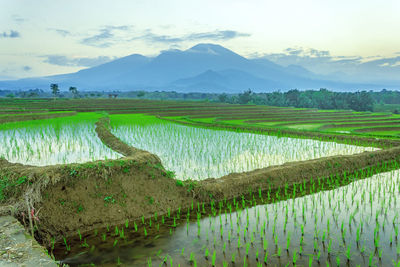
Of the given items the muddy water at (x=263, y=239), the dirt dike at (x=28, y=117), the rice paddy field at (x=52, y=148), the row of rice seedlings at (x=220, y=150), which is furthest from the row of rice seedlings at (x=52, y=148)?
the dirt dike at (x=28, y=117)

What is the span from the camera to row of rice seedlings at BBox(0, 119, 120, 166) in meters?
8.25

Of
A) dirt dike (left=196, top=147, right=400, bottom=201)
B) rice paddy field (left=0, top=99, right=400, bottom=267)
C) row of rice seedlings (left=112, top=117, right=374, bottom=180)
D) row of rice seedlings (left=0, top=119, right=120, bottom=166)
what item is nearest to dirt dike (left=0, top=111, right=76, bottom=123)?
row of rice seedlings (left=0, top=119, right=120, bottom=166)

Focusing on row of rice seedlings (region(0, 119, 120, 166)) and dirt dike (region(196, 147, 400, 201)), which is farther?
row of rice seedlings (region(0, 119, 120, 166))

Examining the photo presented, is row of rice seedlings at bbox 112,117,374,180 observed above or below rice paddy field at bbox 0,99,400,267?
above

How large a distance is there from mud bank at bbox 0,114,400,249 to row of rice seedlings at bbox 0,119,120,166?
1.62 metres

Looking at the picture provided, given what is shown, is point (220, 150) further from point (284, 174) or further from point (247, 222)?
point (247, 222)

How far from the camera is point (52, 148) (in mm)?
9680

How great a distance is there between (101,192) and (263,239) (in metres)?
3.07

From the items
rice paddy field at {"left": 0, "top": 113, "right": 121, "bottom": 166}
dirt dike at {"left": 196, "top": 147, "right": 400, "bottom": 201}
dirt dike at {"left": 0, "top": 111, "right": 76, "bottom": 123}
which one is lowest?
dirt dike at {"left": 196, "top": 147, "right": 400, "bottom": 201}

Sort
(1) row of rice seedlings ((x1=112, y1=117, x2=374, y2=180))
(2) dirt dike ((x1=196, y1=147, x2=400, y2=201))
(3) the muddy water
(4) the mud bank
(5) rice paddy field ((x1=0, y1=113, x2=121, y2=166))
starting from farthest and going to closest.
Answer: (5) rice paddy field ((x1=0, y1=113, x2=121, y2=166)) → (1) row of rice seedlings ((x1=112, y1=117, x2=374, y2=180)) → (2) dirt dike ((x1=196, y1=147, x2=400, y2=201)) → (4) the mud bank → (3) the muddy water

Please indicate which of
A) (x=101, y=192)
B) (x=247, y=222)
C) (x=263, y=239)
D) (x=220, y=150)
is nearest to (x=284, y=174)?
(x=247, y=222)

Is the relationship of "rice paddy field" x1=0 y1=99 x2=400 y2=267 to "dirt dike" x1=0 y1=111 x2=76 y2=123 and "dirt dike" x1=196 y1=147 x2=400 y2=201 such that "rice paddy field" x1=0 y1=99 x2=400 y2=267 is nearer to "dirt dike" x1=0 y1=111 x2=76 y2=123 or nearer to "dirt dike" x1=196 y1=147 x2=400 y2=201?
"dirt dike" x1=196 y1=147 x2=400 y2=201

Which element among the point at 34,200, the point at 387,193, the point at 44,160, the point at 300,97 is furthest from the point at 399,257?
the point at 300,97

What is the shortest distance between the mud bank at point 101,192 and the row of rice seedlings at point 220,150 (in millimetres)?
951
